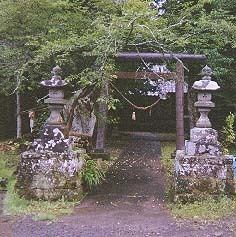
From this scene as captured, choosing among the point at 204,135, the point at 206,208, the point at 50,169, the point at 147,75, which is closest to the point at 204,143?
the point at 204,135

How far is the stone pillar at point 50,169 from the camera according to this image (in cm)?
662


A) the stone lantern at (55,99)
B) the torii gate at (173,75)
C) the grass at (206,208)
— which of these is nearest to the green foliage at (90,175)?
the stone lantern at (55,99)

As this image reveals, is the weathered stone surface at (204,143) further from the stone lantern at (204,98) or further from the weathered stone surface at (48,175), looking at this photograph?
the weathered stone surface at (48,175)

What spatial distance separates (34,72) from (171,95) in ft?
31.6

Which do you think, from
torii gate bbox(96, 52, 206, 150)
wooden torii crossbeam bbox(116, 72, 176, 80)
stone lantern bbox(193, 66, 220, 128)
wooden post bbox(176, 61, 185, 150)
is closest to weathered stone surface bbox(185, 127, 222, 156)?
stone lantern bbox(193, 66, 220, 128)

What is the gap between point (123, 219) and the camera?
18.7ft

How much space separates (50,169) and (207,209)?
2435 mm

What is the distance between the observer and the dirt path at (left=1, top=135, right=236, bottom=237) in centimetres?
512

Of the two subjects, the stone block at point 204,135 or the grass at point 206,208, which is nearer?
the grass at point 206,208

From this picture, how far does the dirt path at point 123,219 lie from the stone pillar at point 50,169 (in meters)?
0.42

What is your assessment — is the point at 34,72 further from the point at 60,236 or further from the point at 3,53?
the point at 60,236

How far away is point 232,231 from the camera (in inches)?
202

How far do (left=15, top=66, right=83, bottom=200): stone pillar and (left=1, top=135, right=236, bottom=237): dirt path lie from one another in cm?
42

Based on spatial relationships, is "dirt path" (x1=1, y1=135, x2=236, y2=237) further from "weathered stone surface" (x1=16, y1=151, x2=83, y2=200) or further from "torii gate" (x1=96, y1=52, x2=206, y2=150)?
"torii gate" (x1=96, y1=52, x2=206, y2=150)
